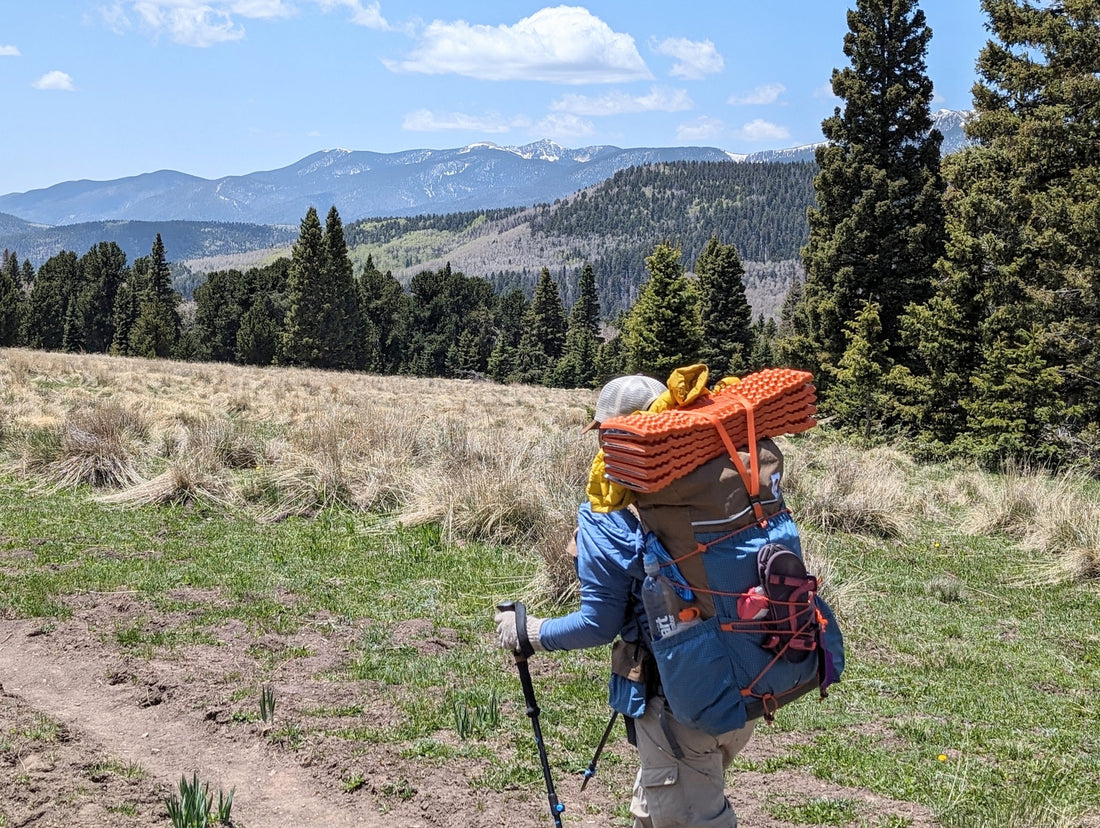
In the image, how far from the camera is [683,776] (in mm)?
2787

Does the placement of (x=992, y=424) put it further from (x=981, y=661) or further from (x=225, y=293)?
(x=225, y=293)

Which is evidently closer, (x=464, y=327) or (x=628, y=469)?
(x=628, y=469)

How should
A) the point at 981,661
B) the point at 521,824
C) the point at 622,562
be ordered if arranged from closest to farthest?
the point at 622,562
the point at 521,824
the point at 981,661

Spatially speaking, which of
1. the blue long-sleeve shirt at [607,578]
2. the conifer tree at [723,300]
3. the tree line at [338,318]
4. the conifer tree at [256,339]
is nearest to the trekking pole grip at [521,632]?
the blue long-sleeve shirt at [607,578]

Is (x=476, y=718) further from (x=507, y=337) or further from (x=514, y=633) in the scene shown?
(x=507, y=337)

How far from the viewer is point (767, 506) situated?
8.99 ft

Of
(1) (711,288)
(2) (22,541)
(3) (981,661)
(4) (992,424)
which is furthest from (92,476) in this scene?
(1) (711,288)

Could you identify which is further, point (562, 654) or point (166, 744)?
point (562, 654)

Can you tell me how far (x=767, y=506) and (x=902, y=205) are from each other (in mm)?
27057

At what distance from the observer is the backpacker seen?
2.58 metres

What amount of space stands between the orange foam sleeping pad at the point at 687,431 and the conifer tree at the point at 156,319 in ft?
222

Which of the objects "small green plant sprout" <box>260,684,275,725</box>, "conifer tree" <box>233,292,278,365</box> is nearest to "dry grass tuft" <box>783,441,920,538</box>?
"small green plant sprout" <box>260,684,275,725</box>

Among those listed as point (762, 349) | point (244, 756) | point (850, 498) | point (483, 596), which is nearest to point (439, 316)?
point (762, 349)

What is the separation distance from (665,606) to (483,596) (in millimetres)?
4846
